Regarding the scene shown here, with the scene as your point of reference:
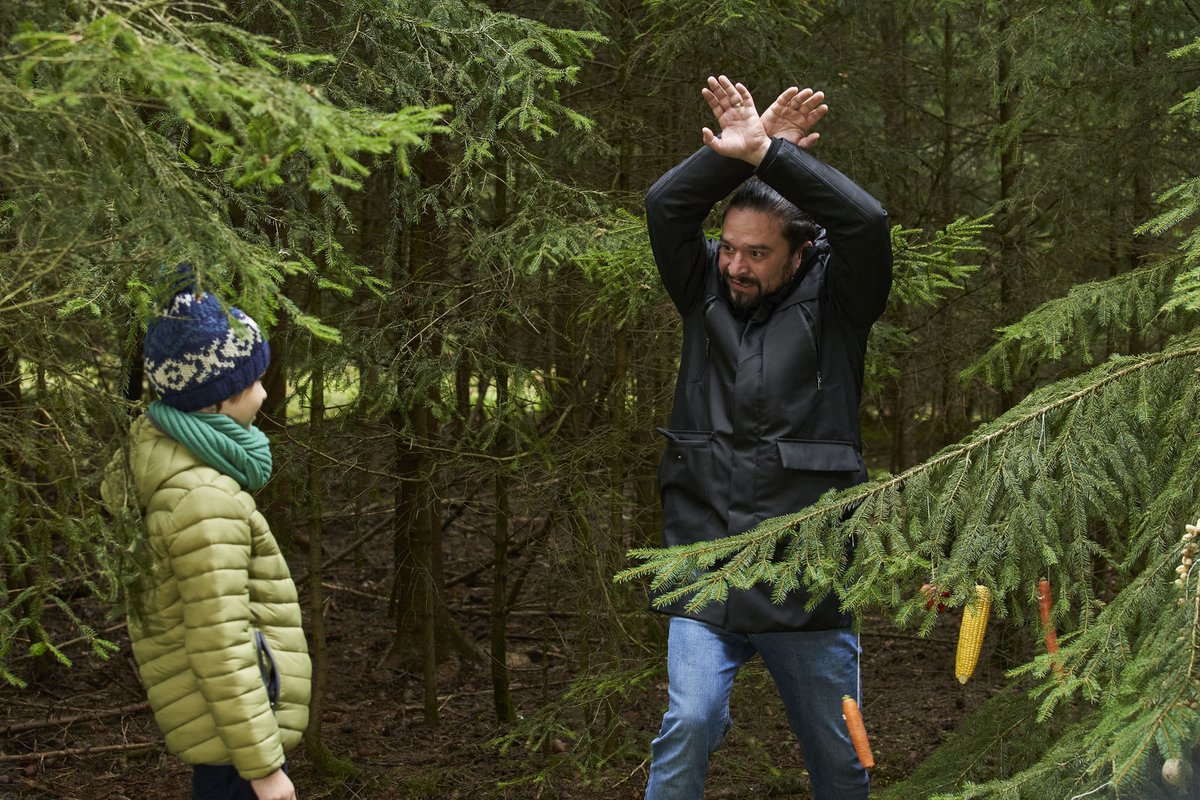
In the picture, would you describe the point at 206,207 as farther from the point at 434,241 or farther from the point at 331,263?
the point at 434,241

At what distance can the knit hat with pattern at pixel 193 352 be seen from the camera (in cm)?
307

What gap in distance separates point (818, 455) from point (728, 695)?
0.83 metres

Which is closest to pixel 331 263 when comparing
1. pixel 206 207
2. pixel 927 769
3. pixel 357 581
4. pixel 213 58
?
pixel 206 207

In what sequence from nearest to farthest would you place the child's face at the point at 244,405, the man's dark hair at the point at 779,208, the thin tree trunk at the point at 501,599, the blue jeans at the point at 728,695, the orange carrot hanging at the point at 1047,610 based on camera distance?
the child's face at the point at 244,405, the orange carrot hanging at the point at 1047,610, the blue jeans at the point at 728,695, the man's dark hair at the point at 779,208, the thin tree trunk at the point at 501,599

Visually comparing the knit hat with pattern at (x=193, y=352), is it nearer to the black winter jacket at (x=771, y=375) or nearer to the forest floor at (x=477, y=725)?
the black winter jacket at (x=771, y=375)

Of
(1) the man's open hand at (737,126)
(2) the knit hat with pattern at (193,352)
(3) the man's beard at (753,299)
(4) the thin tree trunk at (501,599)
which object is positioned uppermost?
(1) the man's open hand at (737,126)

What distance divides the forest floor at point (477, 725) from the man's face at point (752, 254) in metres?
2.49

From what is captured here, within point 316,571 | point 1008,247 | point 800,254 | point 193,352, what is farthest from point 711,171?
point 1008,247

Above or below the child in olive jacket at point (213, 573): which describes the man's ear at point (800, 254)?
above

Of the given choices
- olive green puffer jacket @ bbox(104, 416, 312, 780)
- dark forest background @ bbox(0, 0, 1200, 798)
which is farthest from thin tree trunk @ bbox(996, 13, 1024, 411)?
olive green puffer jacket @ bbox(104, 416, 312, 780)

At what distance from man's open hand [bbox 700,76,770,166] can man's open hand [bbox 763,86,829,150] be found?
9 cm

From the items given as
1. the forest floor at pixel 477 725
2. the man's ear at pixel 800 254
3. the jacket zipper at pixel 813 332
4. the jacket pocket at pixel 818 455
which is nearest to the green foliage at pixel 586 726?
the forest floor at pixel 477 725

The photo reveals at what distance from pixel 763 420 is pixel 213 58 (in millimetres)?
1996

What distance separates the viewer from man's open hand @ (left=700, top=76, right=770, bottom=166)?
3.89 meters
